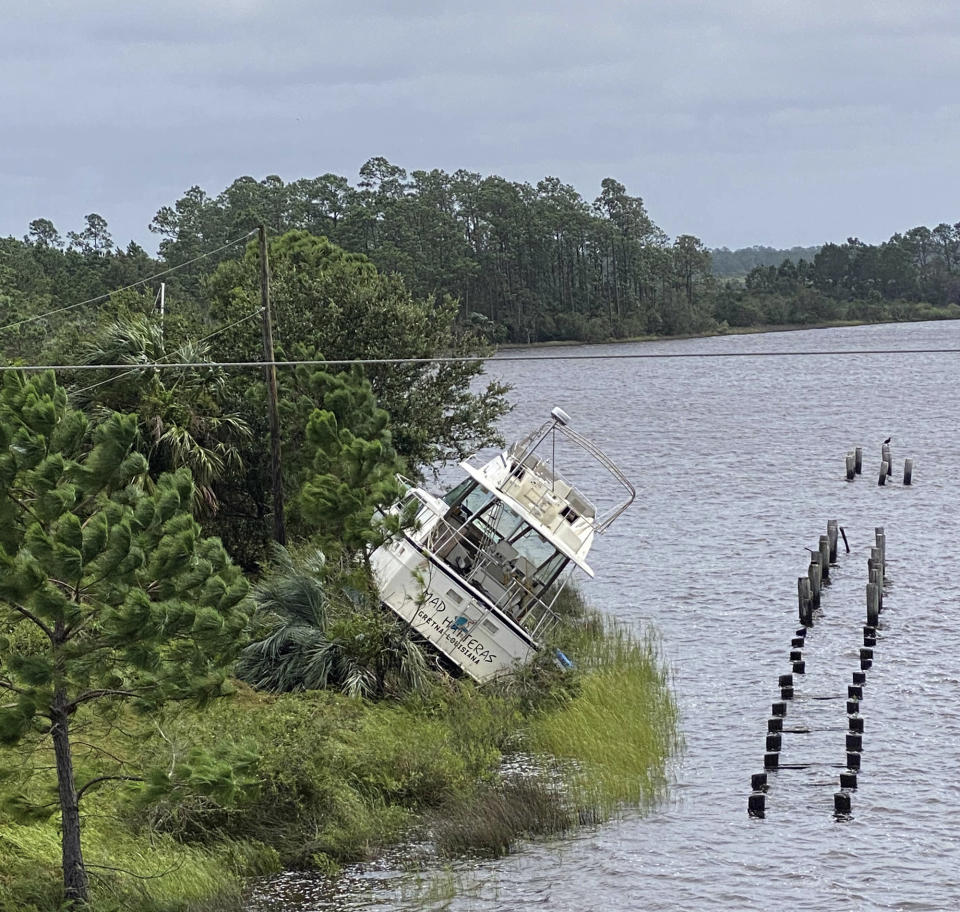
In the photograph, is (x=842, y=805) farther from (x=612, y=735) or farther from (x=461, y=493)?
(x=461, y=493)

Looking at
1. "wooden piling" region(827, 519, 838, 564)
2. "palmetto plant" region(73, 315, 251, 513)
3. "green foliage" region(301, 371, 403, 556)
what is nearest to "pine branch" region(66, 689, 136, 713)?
"green foliage" region(301, 371, 403, 556)

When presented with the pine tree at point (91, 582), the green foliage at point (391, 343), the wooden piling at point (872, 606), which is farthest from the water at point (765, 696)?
the green foliage at point (391, 343)

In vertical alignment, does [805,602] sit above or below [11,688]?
below

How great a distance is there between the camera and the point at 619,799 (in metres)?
22.2

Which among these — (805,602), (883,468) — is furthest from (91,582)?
(883,468)

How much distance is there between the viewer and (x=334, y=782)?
19766 mm

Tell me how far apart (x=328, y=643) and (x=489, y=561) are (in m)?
3.19

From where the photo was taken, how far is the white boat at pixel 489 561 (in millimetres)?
25078

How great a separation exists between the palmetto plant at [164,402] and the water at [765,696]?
34.1ft

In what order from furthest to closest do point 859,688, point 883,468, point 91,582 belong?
1. point 883,468
2. point 859,688
3. point 91,582

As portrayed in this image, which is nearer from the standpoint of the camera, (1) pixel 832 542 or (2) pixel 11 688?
(2) pixel 11 688

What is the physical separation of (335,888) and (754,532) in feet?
102

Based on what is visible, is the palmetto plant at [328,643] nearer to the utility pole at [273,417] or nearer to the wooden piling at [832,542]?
the utility pole at [273,417]

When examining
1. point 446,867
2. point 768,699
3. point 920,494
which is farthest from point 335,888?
point 920,494
